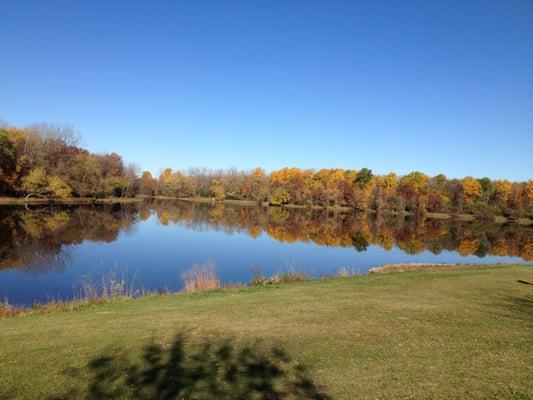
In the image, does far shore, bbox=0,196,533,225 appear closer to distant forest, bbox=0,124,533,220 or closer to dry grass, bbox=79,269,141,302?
distant forest, bbox=0,124,533,220

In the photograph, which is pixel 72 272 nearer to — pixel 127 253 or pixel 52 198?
pixel 127 253

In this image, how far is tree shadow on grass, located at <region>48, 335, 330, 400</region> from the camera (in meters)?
5.72

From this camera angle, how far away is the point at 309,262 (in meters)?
29.5

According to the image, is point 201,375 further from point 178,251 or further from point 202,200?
point 202,200

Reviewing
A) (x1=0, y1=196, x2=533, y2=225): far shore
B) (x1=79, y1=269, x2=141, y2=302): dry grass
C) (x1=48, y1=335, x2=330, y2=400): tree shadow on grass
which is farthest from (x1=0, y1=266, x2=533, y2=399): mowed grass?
(x1=0, y1=196, x2=533, y2=225): far shore

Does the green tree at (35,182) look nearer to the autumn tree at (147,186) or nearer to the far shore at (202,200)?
the far shore at (202,200)

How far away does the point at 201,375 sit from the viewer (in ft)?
20.7

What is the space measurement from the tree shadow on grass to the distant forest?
71.1 meters

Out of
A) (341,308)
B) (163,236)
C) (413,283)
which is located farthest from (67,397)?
(163,236)

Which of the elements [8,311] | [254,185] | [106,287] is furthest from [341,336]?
[254,185]

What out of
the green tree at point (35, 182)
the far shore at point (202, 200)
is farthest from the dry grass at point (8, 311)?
the far shore at point (202, 200)

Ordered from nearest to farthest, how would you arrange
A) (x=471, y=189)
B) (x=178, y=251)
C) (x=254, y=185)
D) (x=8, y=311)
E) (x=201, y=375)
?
1. (x=201, y=375)
2. (x=8, y=311)
3. (x=178, y=251)
4. (x=471, y=189)
5. (x=254, y=185)

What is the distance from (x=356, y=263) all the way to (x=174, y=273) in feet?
48.2

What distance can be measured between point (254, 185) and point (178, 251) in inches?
3565
